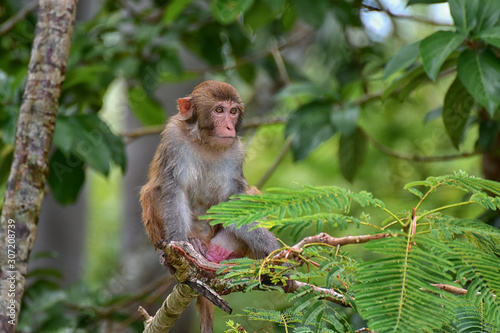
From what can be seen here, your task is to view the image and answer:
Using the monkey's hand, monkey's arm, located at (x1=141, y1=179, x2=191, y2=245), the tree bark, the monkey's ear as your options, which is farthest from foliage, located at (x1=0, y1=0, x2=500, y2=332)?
the monkey's ear

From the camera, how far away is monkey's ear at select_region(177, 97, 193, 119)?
422cm

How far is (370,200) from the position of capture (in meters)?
2.26

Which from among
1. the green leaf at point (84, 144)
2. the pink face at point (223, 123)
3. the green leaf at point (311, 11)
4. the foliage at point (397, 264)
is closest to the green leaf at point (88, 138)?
the green leaf at point (84, 144)

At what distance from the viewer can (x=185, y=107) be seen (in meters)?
4.24

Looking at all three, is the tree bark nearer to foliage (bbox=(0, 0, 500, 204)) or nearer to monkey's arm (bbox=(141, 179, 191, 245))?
monkey's arm (bbox=(141, 179, 191, 245))

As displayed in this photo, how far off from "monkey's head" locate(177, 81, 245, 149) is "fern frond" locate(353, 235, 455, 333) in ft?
7.03

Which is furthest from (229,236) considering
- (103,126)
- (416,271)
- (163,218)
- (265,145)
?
(265,145)

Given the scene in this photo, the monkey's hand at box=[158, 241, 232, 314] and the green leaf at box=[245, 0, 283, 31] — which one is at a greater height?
the green leaf at box=[245, 0, 283, 31]

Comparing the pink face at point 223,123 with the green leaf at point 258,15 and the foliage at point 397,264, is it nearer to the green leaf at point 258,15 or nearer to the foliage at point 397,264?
the foliage at point 397,264

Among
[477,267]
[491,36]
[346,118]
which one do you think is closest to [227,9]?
[346,118]

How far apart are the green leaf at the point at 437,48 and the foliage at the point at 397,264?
1.38 m

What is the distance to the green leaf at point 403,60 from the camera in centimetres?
395

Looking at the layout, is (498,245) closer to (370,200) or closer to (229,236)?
(370,200)

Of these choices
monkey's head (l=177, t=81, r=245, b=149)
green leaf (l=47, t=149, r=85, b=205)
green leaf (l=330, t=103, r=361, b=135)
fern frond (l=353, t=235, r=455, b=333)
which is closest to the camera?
fern frond (l=353, t=235, r=455, b=333)
